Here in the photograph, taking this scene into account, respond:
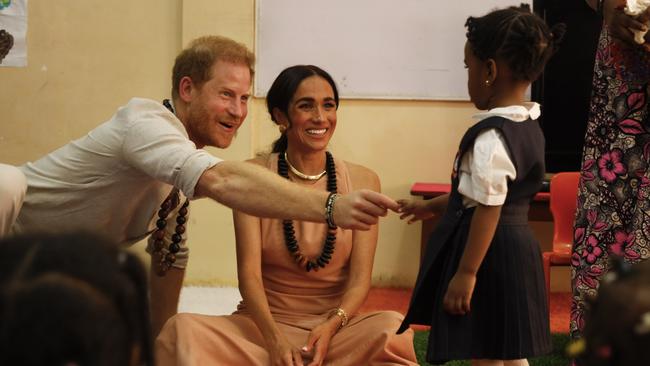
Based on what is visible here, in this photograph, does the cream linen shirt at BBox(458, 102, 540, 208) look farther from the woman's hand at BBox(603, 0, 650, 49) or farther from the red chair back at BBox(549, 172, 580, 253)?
the red chair back at BBox(549, 172, 580, 253)

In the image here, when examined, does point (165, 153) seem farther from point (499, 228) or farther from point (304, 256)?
point (499, 228)

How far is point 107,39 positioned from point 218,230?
4.69 feet

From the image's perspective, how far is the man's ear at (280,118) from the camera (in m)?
3.39

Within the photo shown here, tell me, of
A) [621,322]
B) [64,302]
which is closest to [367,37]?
[621,322]

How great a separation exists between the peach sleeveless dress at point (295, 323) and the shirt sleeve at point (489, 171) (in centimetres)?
70

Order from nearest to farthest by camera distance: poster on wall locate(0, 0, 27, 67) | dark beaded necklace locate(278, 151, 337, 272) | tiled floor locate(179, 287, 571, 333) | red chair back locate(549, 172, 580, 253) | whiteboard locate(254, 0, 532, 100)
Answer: dark beaded necklace locate(278, 151, 337, 272)
red chair back locate(549, 172, 580, 253)
tiled floor locate(179, 287, 571, 333)
whiteboard locate(254, 0, 532, 100)
poster on wall locate(0, 0, 27, 67)

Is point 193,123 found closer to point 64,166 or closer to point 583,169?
point 64,166

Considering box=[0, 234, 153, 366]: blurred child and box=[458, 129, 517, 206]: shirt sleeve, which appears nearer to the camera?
box=[0, 234, 153, 366]: blurred child

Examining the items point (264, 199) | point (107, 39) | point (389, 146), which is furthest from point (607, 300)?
point (107, 39)

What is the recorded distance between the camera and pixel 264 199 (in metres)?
2.39

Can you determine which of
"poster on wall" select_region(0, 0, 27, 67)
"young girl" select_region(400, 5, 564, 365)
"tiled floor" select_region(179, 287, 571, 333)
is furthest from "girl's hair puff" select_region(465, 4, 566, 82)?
"poster on wall" select_region(0, 0, 27, 67)

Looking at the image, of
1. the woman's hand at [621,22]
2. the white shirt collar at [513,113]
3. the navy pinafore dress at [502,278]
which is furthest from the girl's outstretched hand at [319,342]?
the woman's hand at [621,22]

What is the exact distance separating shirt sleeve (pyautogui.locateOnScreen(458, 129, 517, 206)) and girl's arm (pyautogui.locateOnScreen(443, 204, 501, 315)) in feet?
0.11

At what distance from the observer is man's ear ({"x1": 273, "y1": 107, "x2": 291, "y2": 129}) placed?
11.1 feet
